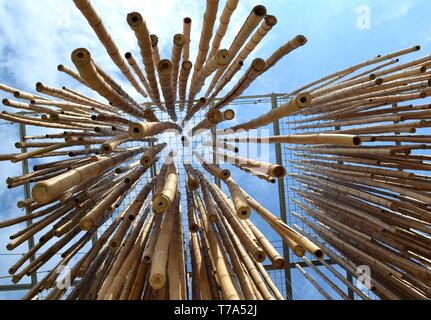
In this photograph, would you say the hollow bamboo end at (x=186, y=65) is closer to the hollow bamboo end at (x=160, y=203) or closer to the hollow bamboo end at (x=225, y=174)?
the hollow bamboo end at (x=225, y=174)

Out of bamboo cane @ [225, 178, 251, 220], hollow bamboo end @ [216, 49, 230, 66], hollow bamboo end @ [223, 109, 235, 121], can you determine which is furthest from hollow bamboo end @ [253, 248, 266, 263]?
hollow bamboo end @ [216, 49, 230, 66]

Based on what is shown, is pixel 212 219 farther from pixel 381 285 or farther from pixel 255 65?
pixel 381 285

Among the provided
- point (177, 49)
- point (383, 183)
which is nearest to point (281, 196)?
point (383, 183)

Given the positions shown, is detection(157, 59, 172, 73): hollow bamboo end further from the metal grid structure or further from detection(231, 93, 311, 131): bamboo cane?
the metal grid structure

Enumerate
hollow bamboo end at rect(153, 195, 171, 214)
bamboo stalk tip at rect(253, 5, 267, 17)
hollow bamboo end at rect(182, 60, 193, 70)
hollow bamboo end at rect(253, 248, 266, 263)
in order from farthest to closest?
hollow bamboo end at rect(182, 60, 193, 70), bamboo stalk tip at rect(253, 5, 267, 17), hollow bamboo end at rect(253, 248, 266, 263), hollow bamboo end at rect(153, 195, 171, 214)

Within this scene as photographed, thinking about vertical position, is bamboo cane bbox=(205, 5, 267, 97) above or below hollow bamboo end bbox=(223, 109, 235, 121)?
above

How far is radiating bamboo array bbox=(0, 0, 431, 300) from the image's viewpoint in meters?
2.90

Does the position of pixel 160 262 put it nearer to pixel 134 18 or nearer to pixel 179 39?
pixel 134 18

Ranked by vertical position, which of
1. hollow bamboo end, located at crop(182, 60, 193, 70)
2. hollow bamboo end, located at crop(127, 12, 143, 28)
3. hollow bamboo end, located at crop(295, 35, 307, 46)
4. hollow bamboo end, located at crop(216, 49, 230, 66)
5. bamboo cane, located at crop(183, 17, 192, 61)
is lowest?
hollow bamboo end, located at crop(216, 49, 230, 66)

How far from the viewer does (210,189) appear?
4.50 metres

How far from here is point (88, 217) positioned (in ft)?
9.30

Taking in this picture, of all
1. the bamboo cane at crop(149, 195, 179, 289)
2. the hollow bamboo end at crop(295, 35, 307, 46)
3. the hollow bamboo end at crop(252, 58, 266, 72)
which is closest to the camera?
the bamboo cane at crop(149, 195, 179, 289)

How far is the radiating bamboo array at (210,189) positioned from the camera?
2900 millimetres
